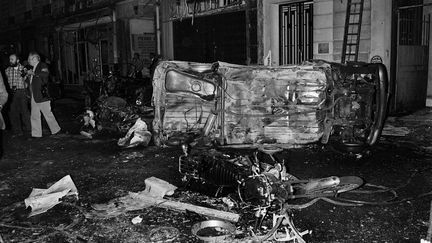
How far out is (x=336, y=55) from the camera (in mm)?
10562

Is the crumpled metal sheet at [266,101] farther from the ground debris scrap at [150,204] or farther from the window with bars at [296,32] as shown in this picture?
the window with bars at [296,32]

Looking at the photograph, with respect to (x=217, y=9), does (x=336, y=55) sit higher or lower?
lower

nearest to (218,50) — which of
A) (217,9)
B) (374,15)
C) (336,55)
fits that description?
(217,9)

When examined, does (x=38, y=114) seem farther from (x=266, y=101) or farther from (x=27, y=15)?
(x=27, y=15)

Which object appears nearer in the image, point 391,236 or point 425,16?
point 391,236

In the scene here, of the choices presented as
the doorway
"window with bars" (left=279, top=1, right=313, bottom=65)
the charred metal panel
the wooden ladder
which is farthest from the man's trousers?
the doorway

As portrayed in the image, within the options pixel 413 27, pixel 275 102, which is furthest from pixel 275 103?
pixel 413 27

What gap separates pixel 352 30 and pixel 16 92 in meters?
8.47

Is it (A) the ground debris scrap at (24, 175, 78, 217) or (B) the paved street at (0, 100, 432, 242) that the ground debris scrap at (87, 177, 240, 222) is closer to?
(B) the paved street at (0, 100, 432, 242)

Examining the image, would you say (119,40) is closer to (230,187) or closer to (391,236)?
(230,187)

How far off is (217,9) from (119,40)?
21.0 feet

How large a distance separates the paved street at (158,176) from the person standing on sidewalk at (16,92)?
793 mm

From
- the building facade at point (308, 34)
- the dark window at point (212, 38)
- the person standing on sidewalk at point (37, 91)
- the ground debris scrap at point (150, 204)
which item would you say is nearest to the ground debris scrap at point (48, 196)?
the ground debris scrap at point (150, 204)

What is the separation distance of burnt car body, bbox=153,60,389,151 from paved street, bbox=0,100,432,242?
15.3 inches
